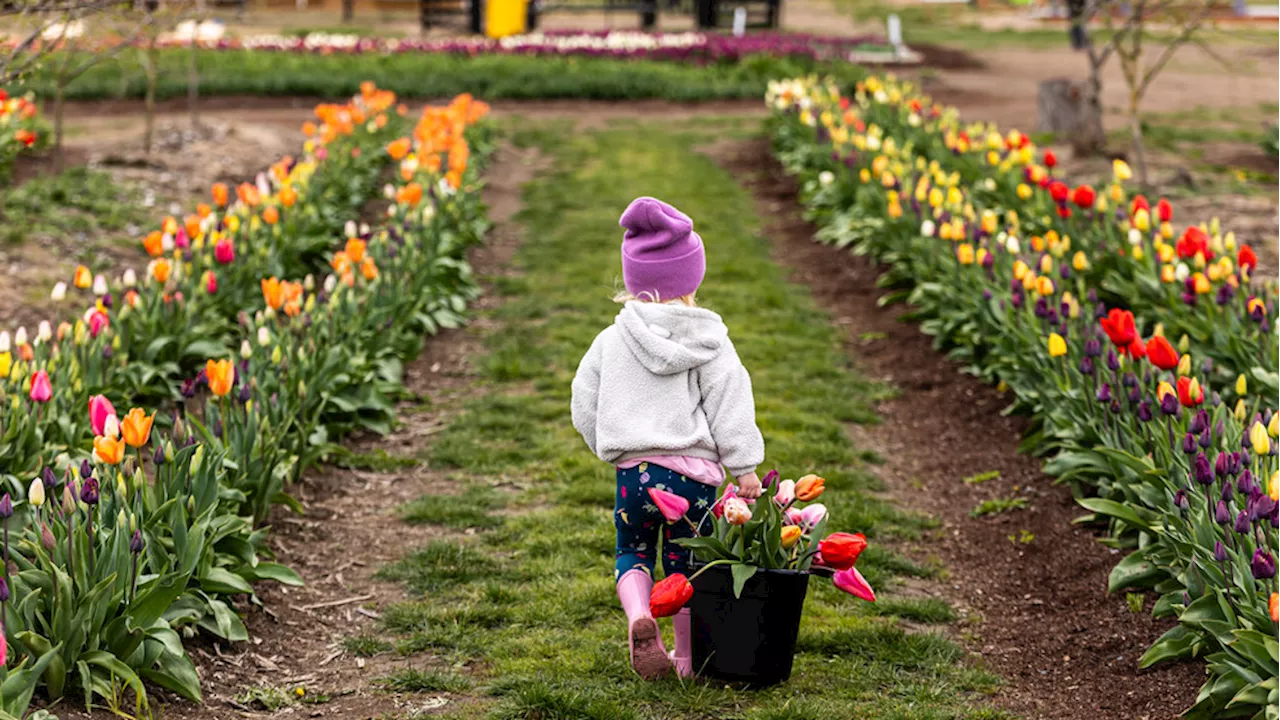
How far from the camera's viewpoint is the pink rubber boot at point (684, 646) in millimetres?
4195

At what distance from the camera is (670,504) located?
3.95 metres

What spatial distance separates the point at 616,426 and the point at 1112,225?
4.69 m

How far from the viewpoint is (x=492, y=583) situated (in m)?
5.00

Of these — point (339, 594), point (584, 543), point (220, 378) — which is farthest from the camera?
point (584, 543)

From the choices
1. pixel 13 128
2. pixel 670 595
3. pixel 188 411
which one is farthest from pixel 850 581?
pixel 13 128

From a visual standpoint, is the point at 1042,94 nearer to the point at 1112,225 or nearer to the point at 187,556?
the point at 1112,225

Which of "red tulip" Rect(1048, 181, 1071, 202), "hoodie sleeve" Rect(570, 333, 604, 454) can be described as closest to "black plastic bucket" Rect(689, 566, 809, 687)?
"hoodie sleeve" Rect(570, 333, 604, 454)

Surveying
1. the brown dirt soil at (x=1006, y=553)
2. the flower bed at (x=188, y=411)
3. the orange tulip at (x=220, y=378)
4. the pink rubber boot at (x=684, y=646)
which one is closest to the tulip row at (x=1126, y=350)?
the brown dirt soil at (x=1006, y=553)

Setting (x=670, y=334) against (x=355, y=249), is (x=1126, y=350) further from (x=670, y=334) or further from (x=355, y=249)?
(x=355, y=249)

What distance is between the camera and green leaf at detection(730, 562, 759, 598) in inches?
156

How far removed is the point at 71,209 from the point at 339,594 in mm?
5839

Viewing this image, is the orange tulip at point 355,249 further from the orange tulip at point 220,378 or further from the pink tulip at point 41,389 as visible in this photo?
the pink tulip at point 41,389

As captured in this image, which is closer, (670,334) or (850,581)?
(850,581)

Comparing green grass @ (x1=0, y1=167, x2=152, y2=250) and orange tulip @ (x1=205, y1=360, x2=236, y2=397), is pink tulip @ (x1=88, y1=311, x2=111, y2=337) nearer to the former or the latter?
orange tulip @ (x1=205, y1=360, x2=236, y2=397)
